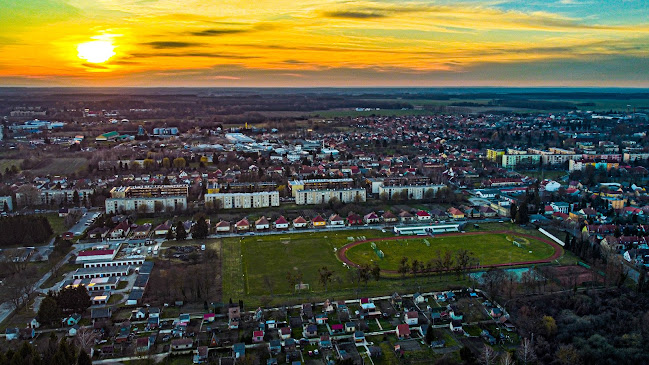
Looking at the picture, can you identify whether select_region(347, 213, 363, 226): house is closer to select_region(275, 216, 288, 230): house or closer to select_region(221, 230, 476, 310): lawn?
select_region(221, 230, 476, 310): lawn

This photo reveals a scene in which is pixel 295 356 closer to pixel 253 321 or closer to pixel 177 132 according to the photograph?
pixel 253 321

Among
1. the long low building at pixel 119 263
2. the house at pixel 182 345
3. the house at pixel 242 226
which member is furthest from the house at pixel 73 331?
the house at pixel 242 226

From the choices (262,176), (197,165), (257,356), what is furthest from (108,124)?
(257,356)

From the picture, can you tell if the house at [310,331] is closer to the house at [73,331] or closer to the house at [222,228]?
the house at [73,331]

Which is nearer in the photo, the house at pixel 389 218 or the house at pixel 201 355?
the house at pixel 201 355

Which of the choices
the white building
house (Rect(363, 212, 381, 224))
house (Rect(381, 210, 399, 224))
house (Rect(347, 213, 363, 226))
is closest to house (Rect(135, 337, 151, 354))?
house (Rect(347, 213, 363, 226))

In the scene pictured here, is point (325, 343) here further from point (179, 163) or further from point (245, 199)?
point (179, 163)
